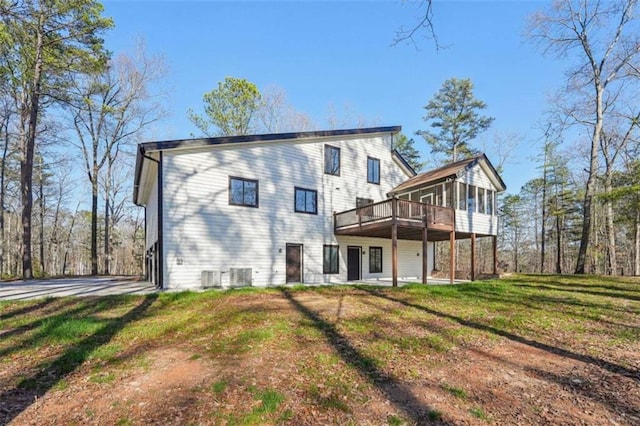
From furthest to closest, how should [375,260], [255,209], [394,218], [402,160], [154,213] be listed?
[402,160] < [375,260] < [154,213] < [255,209] < [394,218]

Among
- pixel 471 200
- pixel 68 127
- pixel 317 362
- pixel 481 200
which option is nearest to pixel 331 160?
pixel 471 200

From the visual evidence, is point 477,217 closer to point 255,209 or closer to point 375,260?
point 375,260

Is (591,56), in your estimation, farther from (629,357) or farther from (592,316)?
(629,357)

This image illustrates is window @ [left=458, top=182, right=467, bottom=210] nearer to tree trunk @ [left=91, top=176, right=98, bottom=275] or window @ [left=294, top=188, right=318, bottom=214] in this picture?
window @ [left=294, top=188, right=318, bottom=214]

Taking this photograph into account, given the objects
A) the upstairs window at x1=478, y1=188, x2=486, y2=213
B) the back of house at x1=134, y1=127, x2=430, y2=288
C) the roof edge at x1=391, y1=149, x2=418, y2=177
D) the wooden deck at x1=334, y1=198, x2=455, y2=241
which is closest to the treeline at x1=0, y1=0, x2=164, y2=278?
the back of house at x1=134, y1=127, x2=430, y2=288

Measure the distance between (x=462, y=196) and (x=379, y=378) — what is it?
13.8m

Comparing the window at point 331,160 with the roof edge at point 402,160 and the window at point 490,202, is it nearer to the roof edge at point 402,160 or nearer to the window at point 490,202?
the roof edge at point 402,160

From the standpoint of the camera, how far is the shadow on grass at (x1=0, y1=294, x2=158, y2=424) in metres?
3.73

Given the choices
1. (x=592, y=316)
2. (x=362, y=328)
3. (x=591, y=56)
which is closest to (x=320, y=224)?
(x=362, y=328)

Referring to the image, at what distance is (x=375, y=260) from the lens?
1727cm

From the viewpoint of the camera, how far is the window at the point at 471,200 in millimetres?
16359

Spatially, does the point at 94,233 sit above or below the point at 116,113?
below

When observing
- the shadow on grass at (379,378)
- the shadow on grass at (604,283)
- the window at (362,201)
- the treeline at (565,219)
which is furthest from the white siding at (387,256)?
the treeline at (565,219)

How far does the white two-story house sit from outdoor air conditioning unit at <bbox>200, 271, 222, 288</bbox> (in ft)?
0.12
